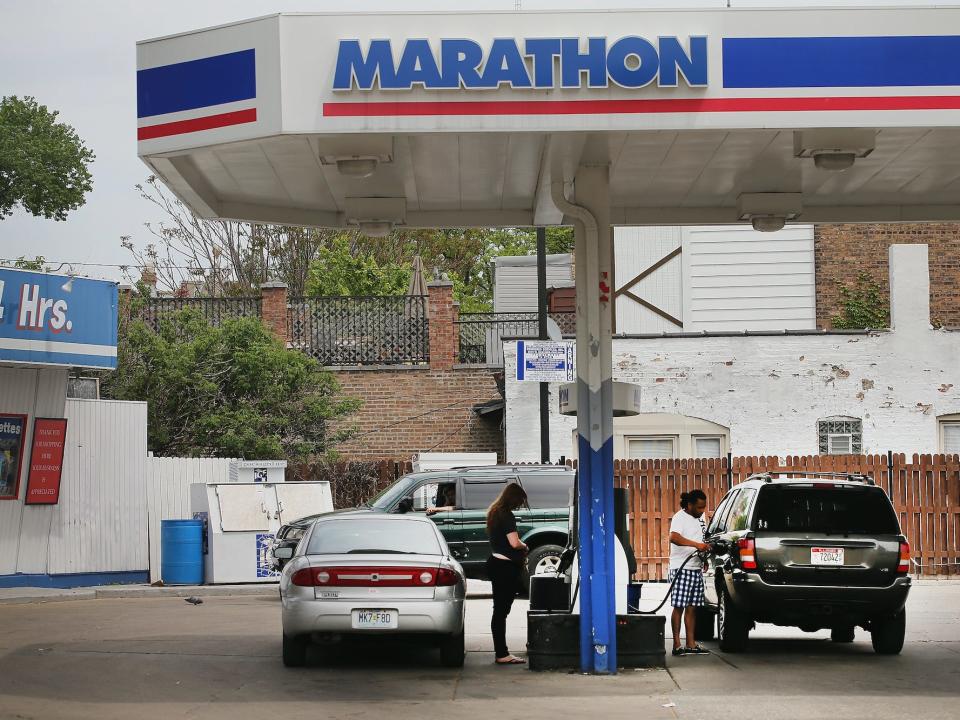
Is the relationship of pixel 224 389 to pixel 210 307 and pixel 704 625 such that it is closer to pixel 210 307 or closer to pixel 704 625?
pixel 210 307

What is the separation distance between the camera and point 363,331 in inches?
1351

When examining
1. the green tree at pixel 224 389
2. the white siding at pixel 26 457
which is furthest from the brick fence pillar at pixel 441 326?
the white siding at pixel 26 457

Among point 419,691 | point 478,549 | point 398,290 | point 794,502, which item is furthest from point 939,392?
point 398,290

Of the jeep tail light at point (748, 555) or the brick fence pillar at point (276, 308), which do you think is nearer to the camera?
the jeep tail light at point (748, 555)

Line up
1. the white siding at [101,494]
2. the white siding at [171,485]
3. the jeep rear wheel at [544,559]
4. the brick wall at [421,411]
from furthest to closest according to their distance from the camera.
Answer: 1. the brick wall at [421,411]
2. the white siding at [171,485]
3. the white siding at [101,494]
4. the jeep rear wheel at [544,559]

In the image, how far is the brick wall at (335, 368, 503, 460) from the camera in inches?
1314

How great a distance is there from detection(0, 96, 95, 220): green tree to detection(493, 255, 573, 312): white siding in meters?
15.6

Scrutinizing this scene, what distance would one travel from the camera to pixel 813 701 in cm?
1161

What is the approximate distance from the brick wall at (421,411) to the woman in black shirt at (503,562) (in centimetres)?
1928

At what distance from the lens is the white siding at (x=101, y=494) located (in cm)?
2272

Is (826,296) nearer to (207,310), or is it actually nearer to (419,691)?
(207,310)

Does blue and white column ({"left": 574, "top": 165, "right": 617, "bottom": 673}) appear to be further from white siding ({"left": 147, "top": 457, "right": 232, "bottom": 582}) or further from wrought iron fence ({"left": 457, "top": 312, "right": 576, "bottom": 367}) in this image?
wrought iron fence ({"left": 457, "top": 312, "right": 576, "bottom": 367})

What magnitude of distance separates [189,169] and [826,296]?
22.3 meters

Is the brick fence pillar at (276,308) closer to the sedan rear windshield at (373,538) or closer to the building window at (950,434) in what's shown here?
the building window at (950,434)
